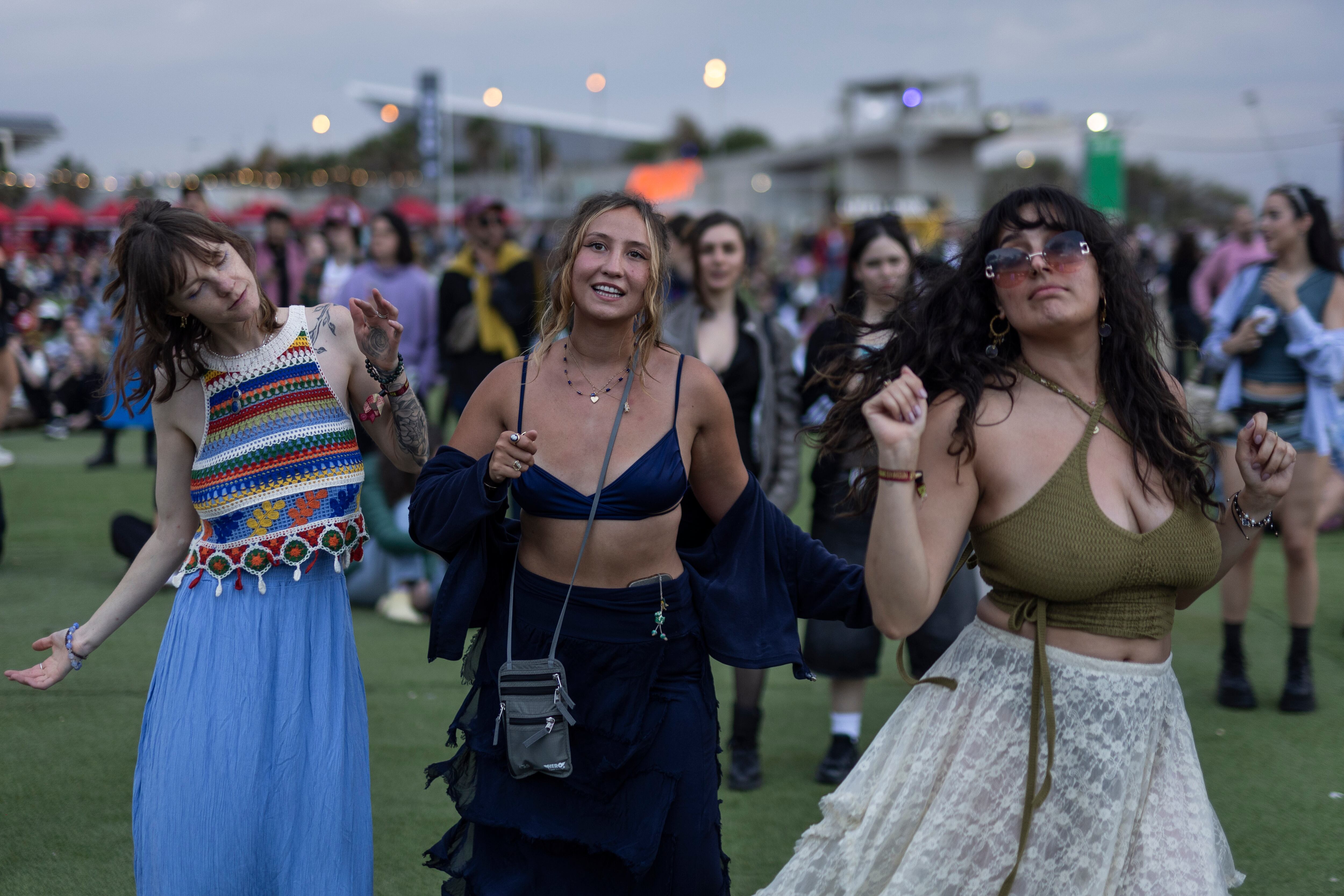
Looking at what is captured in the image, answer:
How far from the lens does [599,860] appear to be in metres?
2.70

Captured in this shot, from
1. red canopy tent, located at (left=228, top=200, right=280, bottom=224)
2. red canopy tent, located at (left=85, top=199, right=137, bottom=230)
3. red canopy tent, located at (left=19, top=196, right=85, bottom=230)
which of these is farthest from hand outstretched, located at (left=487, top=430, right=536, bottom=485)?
red canopy tent, located at (left=19, top=196, right=85, bottom=230)

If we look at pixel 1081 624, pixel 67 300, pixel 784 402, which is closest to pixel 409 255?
pixel 784 402

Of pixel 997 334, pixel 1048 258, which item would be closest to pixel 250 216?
pixel 997 334

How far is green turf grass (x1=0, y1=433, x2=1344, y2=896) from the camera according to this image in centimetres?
391

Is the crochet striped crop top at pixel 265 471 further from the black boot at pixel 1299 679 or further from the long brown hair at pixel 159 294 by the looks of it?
the black boot at pixel 1299 679

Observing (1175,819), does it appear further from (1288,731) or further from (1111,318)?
(1288,731)

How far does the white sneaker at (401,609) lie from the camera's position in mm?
6812

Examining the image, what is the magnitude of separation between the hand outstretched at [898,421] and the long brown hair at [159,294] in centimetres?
154

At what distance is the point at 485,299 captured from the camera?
834cm

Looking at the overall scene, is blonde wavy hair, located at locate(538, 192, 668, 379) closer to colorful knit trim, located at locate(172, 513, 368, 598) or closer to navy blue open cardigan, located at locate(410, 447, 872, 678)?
navy blue open cardigan, located at locate(410, 447, 872, 678)

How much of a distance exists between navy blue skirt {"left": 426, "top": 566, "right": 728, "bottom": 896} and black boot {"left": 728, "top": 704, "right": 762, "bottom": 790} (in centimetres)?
183

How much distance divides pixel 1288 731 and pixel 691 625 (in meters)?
3.61

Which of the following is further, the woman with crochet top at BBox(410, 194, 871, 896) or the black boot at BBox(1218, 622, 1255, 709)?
the black boot at BBox(1218, 622, 1255, 709)

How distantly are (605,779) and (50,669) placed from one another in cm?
136
